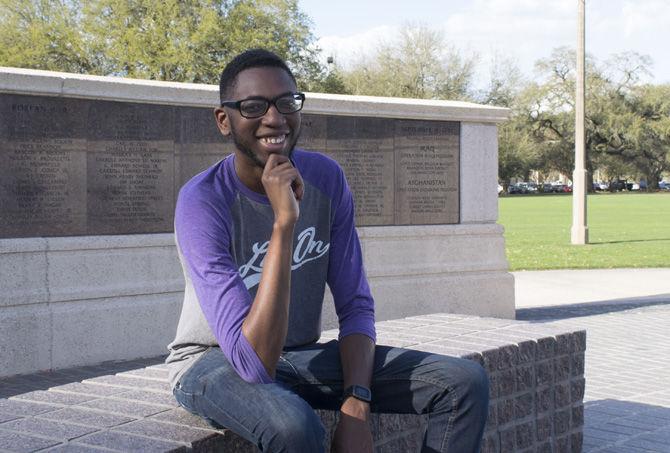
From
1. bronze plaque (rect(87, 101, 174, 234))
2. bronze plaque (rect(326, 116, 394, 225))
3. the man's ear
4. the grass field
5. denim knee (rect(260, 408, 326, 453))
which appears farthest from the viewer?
the grass field

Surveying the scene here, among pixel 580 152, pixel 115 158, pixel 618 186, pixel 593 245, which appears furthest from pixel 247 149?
pixel 618 186

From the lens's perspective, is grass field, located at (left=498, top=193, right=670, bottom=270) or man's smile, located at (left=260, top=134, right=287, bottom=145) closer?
man's smile, located at (left=260, top=134, right=287, bottom=145)

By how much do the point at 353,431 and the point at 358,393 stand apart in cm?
14

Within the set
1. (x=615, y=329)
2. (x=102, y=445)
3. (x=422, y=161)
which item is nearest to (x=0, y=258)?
(x=422, y=161)

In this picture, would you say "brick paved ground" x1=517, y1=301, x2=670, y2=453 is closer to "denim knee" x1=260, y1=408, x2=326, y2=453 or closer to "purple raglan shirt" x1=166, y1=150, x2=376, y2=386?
"purple raglan shirt" x1=166, y1=150, x2=376, y2=386

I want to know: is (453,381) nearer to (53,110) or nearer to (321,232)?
(321,232)

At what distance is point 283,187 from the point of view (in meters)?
3.14

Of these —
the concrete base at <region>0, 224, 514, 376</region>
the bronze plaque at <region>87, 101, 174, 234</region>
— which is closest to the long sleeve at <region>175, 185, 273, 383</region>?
the concrete base at <region>0, 224, 514, 376</region>

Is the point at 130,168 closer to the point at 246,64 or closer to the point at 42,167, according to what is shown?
the point at 42,167

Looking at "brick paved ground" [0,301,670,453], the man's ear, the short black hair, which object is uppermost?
the short black hair

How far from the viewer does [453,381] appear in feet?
10.4

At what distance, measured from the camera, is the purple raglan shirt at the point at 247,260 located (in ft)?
9.97

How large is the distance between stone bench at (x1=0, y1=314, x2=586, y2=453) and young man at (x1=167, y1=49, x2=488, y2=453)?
7.1 inches

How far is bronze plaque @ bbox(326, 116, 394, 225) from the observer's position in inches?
382
